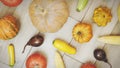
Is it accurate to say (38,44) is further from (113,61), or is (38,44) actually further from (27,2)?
(113,61)

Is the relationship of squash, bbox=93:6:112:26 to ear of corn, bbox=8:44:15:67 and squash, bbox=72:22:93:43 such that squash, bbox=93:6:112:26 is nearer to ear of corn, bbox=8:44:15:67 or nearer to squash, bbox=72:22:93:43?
squash, bbox=72:22:93:43

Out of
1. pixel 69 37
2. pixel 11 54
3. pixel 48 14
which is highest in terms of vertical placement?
pixel 48 14

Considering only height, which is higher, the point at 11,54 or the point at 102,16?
the point at 102,16

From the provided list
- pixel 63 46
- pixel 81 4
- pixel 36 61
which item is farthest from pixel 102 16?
pixel 36 61

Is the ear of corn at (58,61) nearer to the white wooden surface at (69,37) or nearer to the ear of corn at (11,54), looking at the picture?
the white wooden surface at (69,37)

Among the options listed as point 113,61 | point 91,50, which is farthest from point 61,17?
point 113,61

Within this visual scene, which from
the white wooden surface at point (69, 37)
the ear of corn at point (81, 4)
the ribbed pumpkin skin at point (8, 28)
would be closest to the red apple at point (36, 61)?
the white wooden surface at point (69, 37)

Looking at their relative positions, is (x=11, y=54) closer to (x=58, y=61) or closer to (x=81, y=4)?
(x=58, y=61)
